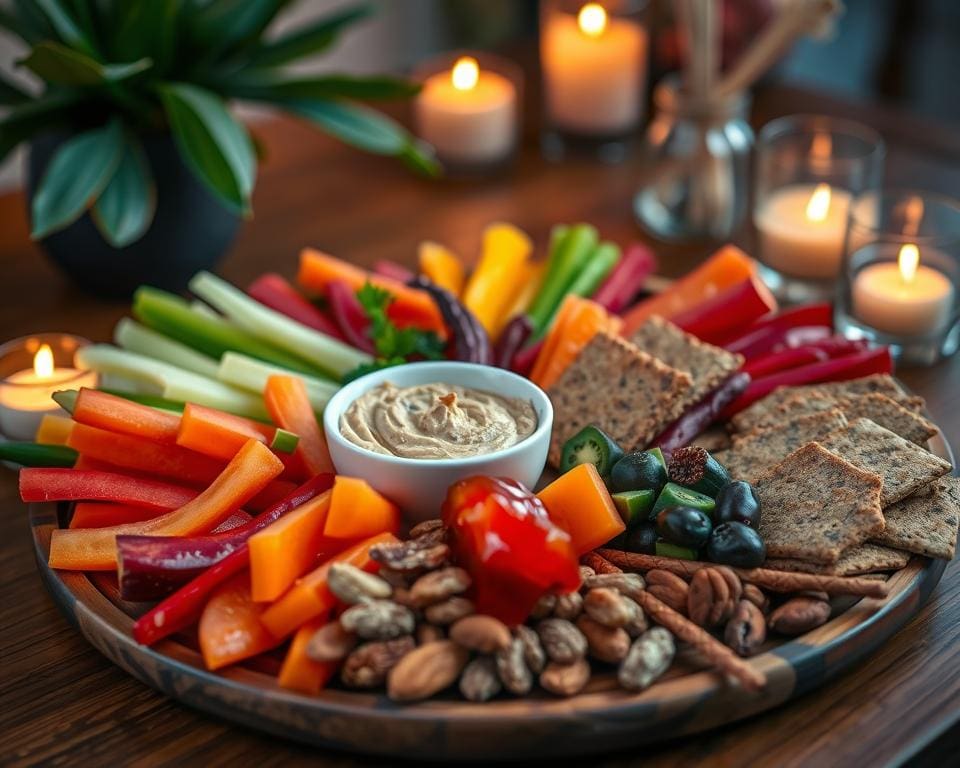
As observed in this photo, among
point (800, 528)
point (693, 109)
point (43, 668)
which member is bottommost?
point (43, 668)

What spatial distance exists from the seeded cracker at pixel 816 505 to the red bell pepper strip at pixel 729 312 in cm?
57

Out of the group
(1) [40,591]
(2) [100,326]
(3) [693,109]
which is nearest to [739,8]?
(3) [693,109]

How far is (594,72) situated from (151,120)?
4.57 feet

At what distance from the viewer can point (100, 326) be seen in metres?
2.92

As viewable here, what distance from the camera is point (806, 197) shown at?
308 cm

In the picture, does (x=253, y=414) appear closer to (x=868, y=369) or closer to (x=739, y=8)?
(x=868, y=369)

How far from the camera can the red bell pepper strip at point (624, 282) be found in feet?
8.87

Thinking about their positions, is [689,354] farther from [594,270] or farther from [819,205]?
[819,205]

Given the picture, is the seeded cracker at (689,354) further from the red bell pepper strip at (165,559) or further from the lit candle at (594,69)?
the lit candle at (594,69)

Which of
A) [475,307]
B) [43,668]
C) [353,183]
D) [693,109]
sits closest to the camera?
[43,668]

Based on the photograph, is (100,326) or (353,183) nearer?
(100,326)

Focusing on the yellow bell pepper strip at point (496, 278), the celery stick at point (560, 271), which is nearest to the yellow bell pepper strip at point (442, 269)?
the yellow bell pepper strip at point (496, 278)

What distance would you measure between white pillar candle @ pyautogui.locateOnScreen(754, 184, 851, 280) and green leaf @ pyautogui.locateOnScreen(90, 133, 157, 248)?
1448 millimetres

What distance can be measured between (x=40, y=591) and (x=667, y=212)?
1.98 meters
